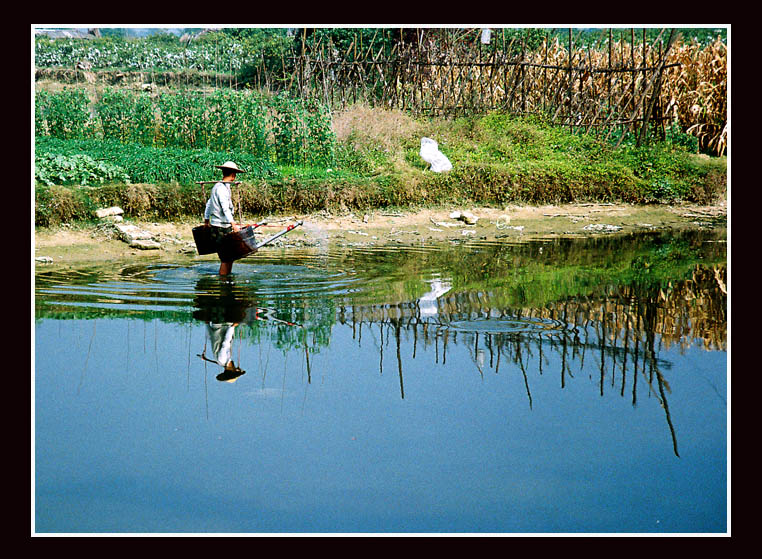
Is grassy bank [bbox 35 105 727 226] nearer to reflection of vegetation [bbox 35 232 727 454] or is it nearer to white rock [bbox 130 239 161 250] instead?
white rock [bbox 130 239 161 250]

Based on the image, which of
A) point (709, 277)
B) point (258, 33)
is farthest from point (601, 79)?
point (709, 277)

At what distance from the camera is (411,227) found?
12977 mm

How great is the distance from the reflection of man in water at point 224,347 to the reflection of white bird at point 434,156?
25.0 feet

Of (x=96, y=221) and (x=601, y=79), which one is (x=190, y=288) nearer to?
(x=96, y=221)

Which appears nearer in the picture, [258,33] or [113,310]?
[113,310]

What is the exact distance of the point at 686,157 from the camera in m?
15.9

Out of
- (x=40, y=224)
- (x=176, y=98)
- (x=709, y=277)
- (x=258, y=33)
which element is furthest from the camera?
(x=258, y=33)

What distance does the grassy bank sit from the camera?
38.6 feet

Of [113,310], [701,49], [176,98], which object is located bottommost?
[113,310]

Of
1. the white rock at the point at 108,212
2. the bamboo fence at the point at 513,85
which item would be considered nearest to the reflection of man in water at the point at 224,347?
the white rock at the point at 108,212

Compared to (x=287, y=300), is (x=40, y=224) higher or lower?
higher

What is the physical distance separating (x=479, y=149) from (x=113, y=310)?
907cm

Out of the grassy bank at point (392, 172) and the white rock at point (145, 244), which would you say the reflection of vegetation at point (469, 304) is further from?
the grassy bank at point (392, 172)

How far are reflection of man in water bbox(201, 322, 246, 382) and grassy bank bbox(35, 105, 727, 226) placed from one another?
3800 millimetres
